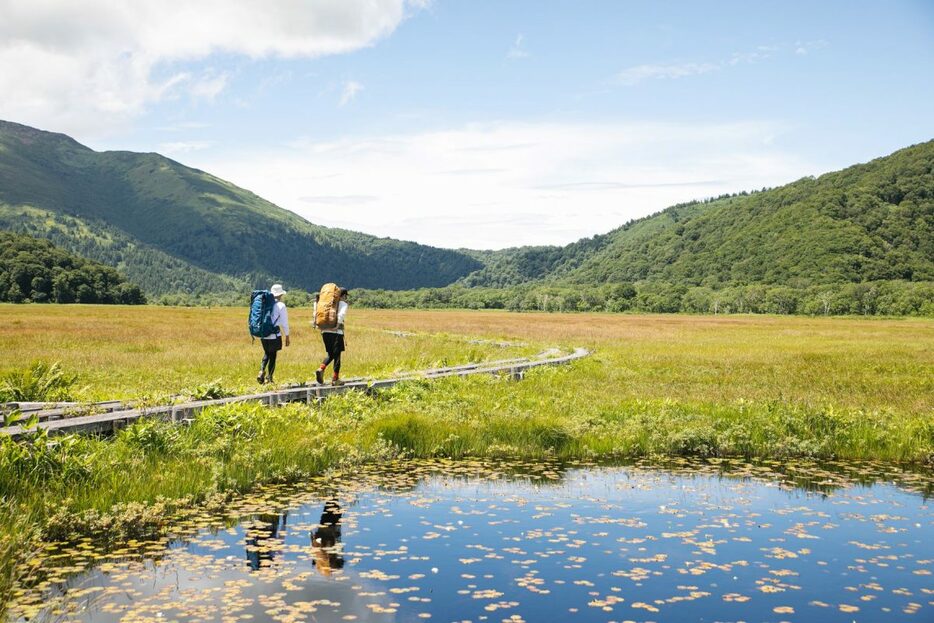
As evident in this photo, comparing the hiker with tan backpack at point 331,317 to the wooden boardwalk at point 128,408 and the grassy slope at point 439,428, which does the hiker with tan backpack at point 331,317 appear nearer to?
the wooden boardwalk at point 128,408

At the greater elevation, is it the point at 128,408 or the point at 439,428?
the point at 128,408

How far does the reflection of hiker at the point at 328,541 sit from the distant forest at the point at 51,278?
503 ft

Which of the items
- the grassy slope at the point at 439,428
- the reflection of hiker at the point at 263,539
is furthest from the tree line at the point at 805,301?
the reflection of hiker at the point at 263,539

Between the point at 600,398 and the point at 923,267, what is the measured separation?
205697 millimetres

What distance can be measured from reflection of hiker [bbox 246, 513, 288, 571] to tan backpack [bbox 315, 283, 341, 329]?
8.95 m

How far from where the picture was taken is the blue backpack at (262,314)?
764 inches

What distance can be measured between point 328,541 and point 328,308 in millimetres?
10300

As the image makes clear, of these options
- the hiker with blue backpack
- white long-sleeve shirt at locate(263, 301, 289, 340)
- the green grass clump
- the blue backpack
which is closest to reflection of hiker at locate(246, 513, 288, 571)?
the hiker with blue backpack

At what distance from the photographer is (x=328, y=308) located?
19344 mm

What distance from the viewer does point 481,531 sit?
1017 cm

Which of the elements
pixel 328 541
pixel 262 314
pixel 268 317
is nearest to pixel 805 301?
pixel 268 317

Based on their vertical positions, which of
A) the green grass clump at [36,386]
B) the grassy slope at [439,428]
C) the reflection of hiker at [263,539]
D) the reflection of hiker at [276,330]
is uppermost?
the reflection of hiker at [276,330]

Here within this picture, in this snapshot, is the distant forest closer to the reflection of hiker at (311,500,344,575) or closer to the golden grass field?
the golden grass field

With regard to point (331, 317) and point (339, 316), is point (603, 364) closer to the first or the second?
point (339, 316)
